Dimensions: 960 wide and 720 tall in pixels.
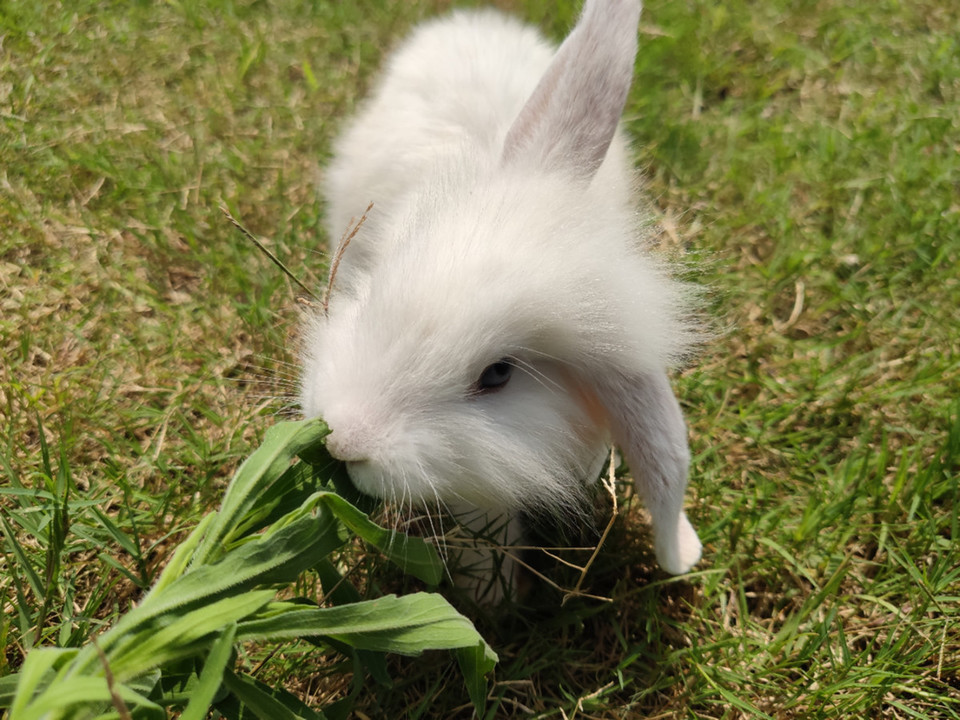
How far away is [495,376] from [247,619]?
0.78 m

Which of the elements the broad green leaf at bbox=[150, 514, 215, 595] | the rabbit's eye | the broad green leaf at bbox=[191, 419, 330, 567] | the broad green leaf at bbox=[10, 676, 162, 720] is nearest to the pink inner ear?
the rabbit's eye

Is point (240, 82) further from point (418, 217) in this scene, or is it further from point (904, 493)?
point (904, 493)

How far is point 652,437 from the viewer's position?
2078 mm

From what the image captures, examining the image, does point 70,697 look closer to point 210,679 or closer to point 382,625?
point 210,679

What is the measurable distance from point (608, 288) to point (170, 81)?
302 centimetres

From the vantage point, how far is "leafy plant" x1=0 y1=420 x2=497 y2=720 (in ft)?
4.66

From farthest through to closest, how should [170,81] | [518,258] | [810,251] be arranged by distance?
[170,81]
[810,251]
[518,258]

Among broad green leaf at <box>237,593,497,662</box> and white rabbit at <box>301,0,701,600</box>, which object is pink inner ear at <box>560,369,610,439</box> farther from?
broad green leaf at <box>237,593,497,662</box>

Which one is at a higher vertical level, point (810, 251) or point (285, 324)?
point (810, 251)

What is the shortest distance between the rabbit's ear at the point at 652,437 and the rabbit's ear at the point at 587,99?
573 millimetres

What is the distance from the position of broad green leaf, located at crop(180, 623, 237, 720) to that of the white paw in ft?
4.10

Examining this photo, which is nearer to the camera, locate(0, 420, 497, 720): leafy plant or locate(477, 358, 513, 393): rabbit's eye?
locate(0, 420, 497, 720): leafy plant

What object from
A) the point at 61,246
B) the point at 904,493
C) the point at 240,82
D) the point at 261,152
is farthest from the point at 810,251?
the point at 61,246

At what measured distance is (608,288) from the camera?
1.88 metres
